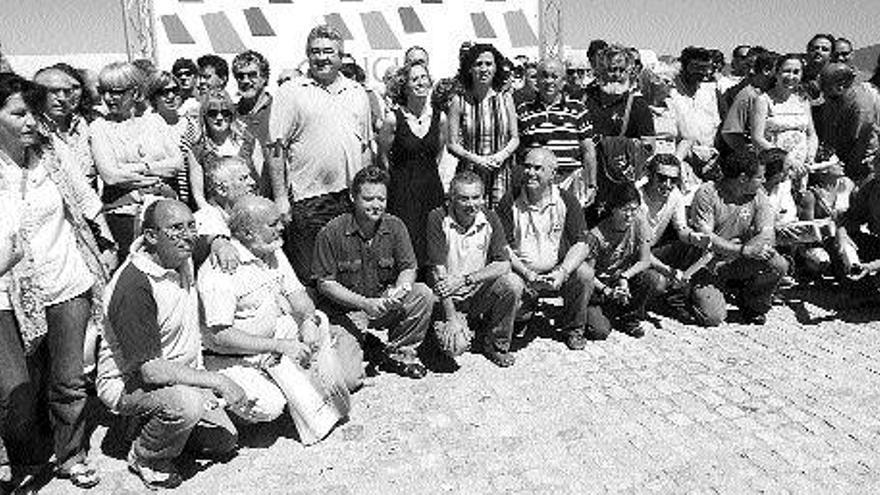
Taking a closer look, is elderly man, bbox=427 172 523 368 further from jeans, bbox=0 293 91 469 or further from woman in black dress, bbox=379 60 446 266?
jeans, bbox=0 293 91 469

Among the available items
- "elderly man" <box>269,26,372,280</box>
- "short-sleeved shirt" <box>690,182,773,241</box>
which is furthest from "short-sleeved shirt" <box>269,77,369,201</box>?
"short-sleeved shirt" <box>690,182,773,241</box>

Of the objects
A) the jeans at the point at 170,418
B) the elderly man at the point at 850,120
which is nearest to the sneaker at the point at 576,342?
the jeans at the point at 170,418

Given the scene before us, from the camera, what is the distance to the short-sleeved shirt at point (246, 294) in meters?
3.95

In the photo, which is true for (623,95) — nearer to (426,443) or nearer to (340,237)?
(340,237)

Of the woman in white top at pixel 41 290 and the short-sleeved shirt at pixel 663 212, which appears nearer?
the woman in white top at pixel 41 290

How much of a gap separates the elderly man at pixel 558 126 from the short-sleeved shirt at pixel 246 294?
2.36 metres

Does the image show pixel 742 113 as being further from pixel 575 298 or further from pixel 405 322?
pixel 405 322

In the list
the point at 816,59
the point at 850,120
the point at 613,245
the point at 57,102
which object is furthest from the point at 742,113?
the point at 57,102

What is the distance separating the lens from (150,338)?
11.5ft

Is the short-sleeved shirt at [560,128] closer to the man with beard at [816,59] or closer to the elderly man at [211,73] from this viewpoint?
the elderly man at [211,73]

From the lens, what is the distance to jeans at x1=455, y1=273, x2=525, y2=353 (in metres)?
5.01

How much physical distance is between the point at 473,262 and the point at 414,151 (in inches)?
36.0

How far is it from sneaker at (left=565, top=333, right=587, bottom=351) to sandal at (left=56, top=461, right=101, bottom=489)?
326 cm

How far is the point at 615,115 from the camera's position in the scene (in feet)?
19.2
